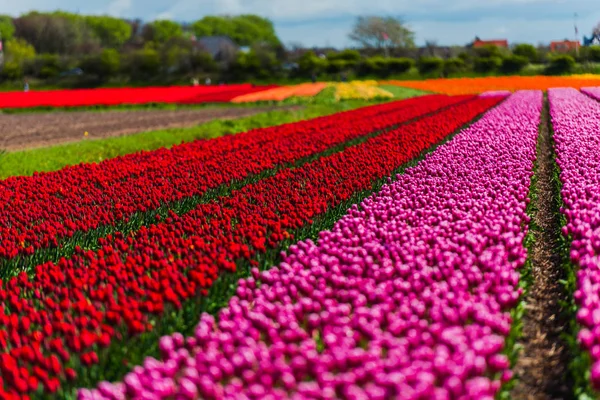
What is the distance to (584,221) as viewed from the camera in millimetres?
7875

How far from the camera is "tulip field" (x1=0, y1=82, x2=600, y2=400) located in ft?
14.6

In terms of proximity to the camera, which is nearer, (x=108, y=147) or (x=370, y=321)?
(x=370, y=321)

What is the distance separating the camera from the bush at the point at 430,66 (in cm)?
6912

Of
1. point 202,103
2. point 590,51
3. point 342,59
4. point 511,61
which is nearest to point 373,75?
point 342,59

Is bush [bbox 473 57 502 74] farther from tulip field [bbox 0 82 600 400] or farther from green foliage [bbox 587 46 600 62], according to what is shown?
tulip field [bbox 0 82 600 400]

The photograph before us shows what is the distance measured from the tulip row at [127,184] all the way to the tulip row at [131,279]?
0.74 m

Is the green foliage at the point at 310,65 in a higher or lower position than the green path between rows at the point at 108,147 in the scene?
higher

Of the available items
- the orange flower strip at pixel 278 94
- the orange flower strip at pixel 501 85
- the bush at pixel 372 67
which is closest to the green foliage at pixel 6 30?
the bush at pixel 372 67

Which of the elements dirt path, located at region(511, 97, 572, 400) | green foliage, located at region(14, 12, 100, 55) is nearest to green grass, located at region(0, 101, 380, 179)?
dirt path, located at region(511, 97, 572, 400)

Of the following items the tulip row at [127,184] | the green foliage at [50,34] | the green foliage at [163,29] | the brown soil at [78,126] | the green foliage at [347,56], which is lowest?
the tulip row at [127,184]

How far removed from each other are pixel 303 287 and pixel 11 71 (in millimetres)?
72411

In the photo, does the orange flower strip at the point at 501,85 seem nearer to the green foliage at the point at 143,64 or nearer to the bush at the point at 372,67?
the bush at the point at 372,67

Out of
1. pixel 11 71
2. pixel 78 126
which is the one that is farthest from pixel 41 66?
pixel 78 126

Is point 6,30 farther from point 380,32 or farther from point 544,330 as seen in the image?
point 544,330
